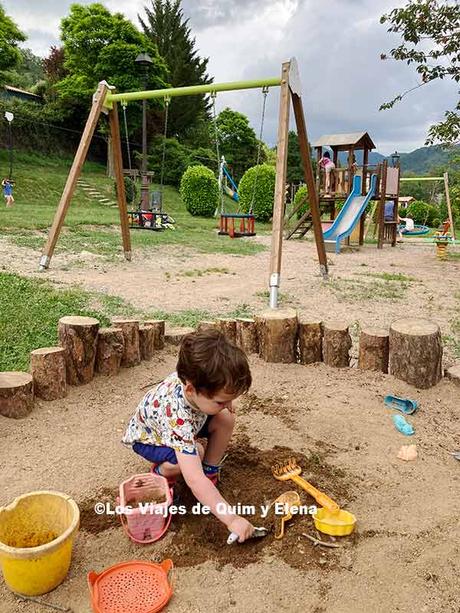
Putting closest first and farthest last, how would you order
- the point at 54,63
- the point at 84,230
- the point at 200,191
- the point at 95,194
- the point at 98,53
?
the point at 84,230 → the point at 200,191 → the point at 95,194 → the point at 98,53 → the point at 54,63

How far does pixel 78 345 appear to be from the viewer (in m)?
2.83

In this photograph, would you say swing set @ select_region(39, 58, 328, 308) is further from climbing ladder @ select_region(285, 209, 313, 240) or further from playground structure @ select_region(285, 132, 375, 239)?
playground structure @ select_region(285, 132, 375, 239)

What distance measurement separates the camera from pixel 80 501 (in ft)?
6.45

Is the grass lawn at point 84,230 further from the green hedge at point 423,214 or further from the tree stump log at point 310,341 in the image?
the green hedge at point 423,214

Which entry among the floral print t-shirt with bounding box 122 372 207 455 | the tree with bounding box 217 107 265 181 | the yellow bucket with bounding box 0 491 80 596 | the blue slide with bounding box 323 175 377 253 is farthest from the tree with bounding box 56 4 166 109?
the yellow bucket with bounding box 0 491 80 596

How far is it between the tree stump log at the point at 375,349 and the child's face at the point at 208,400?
161 centimetres

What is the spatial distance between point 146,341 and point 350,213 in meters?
9.92

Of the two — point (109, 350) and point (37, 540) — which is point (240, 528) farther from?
point (109, 350)

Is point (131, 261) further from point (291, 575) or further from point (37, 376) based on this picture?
point (291, 575)

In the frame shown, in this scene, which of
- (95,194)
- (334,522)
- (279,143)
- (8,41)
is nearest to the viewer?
(334,522)

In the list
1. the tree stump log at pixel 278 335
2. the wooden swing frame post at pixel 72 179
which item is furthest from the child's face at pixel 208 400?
the wooden swing frame post at pixel 72 179

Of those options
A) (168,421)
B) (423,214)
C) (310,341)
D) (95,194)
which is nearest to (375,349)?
(310,341)

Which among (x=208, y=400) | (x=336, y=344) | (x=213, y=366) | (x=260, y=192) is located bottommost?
(x=336, y=344)

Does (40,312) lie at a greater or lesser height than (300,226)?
lesser
